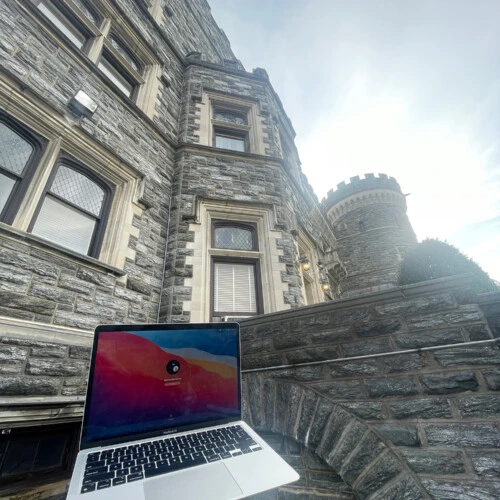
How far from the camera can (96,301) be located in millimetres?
3236

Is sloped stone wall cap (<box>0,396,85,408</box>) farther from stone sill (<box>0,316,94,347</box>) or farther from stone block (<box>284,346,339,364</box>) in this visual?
stone block (<box>284,346,339,364</box>)

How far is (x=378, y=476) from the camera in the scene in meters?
1.81

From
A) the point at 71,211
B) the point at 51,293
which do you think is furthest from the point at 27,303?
the point at 71,211

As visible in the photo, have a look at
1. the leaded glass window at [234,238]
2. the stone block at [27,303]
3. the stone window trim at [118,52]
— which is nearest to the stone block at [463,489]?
the stone block at [27,303]

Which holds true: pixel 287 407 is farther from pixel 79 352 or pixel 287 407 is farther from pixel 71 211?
pixel 71 211

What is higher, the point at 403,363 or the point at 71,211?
the point at 71,211

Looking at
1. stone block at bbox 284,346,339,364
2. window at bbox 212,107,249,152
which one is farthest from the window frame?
window at bbox 212,107,249,152

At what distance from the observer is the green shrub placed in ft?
20.6

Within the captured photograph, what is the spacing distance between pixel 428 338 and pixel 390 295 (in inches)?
16.1

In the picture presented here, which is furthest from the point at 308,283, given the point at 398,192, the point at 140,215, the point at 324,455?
the point at 398,192

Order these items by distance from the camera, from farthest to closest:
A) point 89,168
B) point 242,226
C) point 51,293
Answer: point 242,226, point 89,168, point 51,293

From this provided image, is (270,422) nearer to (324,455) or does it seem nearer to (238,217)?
(324,455)

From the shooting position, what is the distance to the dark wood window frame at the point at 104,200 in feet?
11.3

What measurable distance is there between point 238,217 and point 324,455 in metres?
4.02
